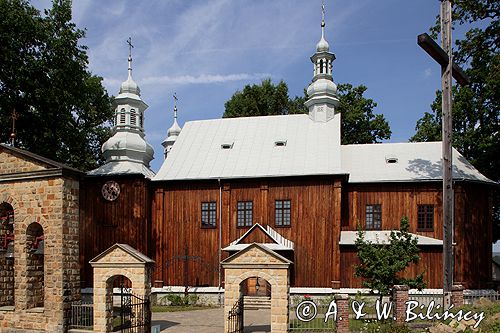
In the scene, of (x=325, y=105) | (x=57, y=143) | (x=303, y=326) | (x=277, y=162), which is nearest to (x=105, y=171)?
(x=57, y=143)

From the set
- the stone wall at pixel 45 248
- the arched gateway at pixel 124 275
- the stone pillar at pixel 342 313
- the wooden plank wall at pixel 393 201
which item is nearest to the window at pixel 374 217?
the wooden plank wall at pixel 393 201

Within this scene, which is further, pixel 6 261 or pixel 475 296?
pixel 475 296

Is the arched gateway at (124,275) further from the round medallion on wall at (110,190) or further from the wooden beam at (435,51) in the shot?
the wooden beam at (435,51)

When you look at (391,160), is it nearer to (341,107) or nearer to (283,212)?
(283,212)

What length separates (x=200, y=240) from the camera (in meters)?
27.3

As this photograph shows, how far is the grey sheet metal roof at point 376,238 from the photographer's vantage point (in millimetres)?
24628

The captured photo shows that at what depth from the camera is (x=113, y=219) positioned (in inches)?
1088

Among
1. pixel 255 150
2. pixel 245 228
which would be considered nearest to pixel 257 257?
pixel 245 228

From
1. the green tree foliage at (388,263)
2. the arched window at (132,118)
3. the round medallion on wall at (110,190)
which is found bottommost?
the green tree foliage at (388,263)

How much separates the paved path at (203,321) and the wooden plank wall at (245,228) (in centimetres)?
368

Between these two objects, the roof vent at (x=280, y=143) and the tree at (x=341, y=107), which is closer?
the roof vent at (x=280, y=143)

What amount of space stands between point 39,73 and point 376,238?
19.4 meters

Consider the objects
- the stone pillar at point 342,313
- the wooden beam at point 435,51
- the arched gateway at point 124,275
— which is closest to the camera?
the stone pillar at point 342,313

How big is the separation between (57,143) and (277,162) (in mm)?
12730
